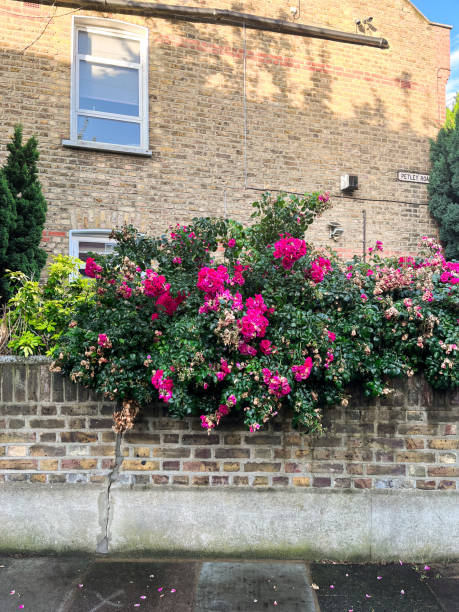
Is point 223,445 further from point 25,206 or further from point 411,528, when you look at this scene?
point 25,206

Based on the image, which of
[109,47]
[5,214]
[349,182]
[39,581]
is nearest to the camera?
[39,581]

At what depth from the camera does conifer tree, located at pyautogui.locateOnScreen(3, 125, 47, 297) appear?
575 centimetres

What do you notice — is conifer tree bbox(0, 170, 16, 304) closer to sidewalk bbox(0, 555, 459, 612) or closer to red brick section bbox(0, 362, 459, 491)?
red brick section bbox(0, 362, 459, 491)

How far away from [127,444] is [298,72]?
800 cm

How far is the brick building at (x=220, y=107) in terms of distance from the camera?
733 centimetres

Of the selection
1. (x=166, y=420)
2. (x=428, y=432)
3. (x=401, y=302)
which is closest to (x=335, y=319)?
(x=401, y=302)

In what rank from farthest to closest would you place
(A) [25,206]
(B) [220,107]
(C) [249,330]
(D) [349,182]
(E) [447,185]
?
(E) [447,185] < (D) [349,182] < (B) [220,107] < (A) [25,206] < (C) [249,330]

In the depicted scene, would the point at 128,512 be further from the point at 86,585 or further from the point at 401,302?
the point at 401,302

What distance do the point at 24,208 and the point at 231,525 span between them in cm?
477

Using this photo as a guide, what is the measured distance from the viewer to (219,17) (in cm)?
810

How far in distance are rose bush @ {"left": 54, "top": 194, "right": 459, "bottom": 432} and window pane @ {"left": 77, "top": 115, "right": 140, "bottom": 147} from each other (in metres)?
5.15

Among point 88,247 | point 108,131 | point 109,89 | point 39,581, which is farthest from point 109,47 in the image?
point 39,581

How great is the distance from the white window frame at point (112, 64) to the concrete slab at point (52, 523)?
5.95m

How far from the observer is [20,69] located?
23.4 ft
